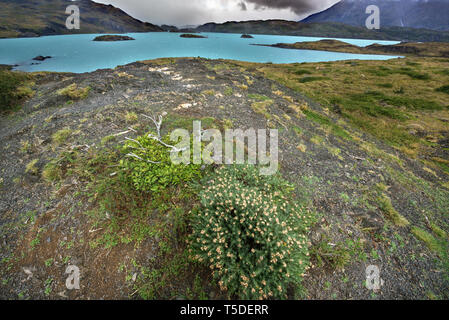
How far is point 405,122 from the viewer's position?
57.7 feet

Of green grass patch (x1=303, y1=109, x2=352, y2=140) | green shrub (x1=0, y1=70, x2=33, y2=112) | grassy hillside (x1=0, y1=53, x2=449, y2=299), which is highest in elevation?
green shrub (x1=0, y1=70, x2=33, y2=112)

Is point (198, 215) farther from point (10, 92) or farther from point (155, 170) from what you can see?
point (10, 92)

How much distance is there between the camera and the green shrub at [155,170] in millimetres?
5027

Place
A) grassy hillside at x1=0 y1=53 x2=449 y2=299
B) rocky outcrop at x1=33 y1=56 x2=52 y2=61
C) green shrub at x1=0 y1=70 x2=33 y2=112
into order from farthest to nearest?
1. rocky outcrop at x1=33 y1=56 x2=52 y2=61
2. green shrub at x1=0 y1=70 x2=33 y2=112
3. grassy hillside at x1=0 y1=53 x2=449 y2=299

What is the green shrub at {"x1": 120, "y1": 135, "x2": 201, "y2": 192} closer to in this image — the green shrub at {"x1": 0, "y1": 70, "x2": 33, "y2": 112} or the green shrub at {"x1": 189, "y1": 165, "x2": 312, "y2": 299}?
the green shrub at {"x1": 189, "y1": 165, "x2": 312, "y2": 299}

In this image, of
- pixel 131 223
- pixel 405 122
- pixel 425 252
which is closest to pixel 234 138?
pixel 131 223

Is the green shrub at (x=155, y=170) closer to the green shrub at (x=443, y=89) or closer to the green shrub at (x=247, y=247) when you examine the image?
the green shrub at (x=247, y=247)

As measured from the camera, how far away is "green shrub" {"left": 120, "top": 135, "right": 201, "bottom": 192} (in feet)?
16.5

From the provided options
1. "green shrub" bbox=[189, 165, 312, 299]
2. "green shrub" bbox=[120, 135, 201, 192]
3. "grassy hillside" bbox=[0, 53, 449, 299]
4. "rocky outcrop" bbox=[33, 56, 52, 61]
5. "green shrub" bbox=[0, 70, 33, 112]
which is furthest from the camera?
"rocky outcrop" bbox=[33, 56, 52, 61]

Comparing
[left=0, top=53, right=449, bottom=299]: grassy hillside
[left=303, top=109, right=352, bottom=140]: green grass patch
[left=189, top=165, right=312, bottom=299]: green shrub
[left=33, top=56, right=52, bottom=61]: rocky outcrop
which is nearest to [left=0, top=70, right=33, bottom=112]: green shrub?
[left=0, top=53, right=449, bottom=299]: grassy hillside

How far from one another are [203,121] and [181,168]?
12.2ft

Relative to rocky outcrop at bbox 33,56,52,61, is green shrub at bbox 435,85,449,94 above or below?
below

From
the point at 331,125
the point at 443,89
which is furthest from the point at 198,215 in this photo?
the point at 443,89
